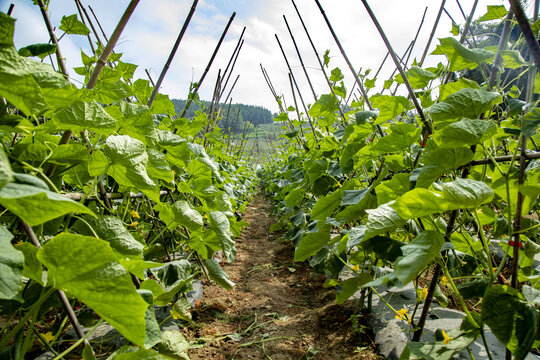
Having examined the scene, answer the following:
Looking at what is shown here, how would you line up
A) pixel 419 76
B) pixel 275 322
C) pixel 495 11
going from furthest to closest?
pixel 275 322 → pixel 419 76 → pixel 495 11

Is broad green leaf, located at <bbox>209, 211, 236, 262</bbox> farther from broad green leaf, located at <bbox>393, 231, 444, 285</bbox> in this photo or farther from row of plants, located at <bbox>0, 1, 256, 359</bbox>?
broad green leaf, located at <bbox>393, 231, 444, 285</bbox>


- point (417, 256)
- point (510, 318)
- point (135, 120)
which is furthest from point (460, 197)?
point (135, 120)

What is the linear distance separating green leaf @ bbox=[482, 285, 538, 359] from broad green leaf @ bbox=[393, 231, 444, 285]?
0.16 m

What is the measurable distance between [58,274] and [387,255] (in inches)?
36.9

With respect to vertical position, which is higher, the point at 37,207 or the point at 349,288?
the point at 37,207

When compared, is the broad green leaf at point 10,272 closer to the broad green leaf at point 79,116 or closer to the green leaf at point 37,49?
the broad green leaf at point 79,116

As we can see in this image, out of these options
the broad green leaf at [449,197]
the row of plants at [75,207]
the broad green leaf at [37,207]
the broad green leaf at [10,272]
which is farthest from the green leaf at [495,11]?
the broad green leaf at [10,272]

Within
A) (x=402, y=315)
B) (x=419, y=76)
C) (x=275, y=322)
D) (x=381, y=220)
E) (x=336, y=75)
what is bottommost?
(x=275, y=322)

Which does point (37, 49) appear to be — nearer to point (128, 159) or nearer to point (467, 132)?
point (128, 159)

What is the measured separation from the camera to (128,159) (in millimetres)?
737

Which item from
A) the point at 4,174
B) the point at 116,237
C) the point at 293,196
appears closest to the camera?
the point at 4,174

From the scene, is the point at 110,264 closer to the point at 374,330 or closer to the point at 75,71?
the point at 75,71

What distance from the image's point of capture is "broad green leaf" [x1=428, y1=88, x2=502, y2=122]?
0.69 m

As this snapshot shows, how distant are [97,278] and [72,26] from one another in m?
0.94
